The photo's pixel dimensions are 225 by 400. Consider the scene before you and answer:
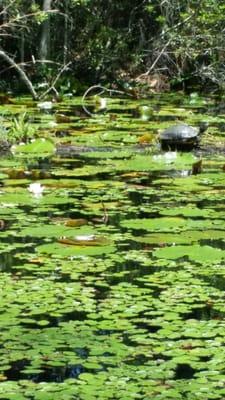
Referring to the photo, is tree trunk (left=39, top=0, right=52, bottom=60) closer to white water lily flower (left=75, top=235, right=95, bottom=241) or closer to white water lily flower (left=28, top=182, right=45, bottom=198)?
white water lily flower (left=28, top=182, right=45, bottom=198)

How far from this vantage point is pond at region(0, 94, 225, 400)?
2.42 metres

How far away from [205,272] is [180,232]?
2.04ft

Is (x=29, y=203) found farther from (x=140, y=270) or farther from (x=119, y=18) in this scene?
(x=119, y=18)

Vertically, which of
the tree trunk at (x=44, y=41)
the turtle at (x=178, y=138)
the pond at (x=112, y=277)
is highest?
the tree trunk at (x=44, y=41)

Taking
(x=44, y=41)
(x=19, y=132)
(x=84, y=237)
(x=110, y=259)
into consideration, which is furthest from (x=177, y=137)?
(x=44, y=41)

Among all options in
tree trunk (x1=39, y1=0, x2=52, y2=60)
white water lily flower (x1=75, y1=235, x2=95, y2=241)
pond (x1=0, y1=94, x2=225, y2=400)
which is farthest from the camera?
tree trunk (x1=39, y1=0, x2=52, y2=60)

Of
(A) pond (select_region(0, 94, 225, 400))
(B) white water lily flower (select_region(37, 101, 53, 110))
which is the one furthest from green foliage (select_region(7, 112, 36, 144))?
(B) white water lily flower (select_region(37, 101, 53, 110))

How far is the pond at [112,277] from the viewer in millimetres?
2416

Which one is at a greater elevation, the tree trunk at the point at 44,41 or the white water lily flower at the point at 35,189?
the tree trunk at the point at 44,41

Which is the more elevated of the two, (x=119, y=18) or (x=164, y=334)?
(x=119, y=18)

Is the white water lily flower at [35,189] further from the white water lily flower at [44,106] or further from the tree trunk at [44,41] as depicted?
the tree trunk at [44,41]

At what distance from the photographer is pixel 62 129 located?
8.25 meters

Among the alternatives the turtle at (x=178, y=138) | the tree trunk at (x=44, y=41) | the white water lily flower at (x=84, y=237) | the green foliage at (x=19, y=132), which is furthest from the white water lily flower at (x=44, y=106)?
the white water lily flower at (x=84, y=237)

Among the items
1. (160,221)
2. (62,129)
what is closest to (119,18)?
(62,129)
